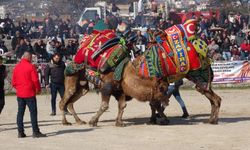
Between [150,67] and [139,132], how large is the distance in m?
1.51

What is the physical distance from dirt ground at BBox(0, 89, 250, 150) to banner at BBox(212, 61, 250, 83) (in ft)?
22.4

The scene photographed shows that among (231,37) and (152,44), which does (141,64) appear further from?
(231,37)

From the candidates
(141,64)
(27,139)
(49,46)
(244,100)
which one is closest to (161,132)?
(141,64)

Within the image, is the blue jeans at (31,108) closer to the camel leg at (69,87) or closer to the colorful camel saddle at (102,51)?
the colorful camel saddle at (102,51)

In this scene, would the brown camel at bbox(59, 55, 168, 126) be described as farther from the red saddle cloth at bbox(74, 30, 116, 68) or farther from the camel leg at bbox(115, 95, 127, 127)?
the red saddle cloth at bbox(74, 30, 116, 68)

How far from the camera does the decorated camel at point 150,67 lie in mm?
15273

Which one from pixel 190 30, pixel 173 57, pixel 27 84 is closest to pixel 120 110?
pixel 173 57

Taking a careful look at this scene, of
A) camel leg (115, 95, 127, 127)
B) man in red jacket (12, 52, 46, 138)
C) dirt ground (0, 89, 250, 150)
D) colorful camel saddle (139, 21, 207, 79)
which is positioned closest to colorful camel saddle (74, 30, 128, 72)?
colorful camel saddle (139, 21, 207, 79)

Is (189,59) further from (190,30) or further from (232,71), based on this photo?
(232,71)

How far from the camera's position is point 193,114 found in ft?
61.0

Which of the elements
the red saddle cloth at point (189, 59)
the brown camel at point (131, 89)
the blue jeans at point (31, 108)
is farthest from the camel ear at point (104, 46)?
the blue jeans at point (31, 108)

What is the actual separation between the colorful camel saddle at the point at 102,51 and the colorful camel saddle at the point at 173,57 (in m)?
0.64

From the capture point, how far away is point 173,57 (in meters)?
15.2

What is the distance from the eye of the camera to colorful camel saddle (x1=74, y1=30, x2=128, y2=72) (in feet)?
51.4
